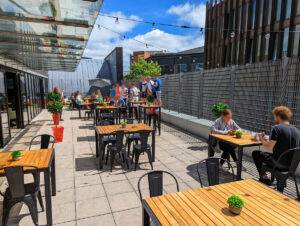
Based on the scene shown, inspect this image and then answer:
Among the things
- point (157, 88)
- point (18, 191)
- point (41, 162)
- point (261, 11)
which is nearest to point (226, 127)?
point (41, 162)

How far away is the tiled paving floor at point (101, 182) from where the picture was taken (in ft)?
11.2

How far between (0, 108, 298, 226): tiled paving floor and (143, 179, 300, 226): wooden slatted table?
1.22 m

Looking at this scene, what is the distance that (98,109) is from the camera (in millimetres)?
9461

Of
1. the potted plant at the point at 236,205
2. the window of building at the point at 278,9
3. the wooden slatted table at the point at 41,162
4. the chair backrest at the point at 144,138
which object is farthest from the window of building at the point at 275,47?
the potted plant at the point at 236,205

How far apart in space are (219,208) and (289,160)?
2081mm

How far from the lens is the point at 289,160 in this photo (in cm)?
360

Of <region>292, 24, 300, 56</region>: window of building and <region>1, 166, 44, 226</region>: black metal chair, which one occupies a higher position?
<region>292, 24, 300, 56</region>: window of building

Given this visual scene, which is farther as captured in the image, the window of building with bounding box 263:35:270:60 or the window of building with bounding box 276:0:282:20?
the window of building with bounding box 263:35:270:60

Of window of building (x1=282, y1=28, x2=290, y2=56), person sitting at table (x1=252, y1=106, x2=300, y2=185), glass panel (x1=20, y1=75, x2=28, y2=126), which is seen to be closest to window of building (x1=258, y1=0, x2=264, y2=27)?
window of building (x1=282, y1=28, x2=290, y2=56)

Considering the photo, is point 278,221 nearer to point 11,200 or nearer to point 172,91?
point 11,200

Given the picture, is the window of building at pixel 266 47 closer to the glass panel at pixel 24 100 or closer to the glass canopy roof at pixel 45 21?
the glass canopy roof at pixel 45 21

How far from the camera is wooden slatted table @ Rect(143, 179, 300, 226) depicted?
1.92 m

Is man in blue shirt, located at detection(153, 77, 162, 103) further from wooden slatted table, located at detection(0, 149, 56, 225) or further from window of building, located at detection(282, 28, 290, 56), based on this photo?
window of building, located at detection(282, 28, 290, 56)

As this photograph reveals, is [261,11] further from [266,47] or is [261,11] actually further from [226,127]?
[226,127]
